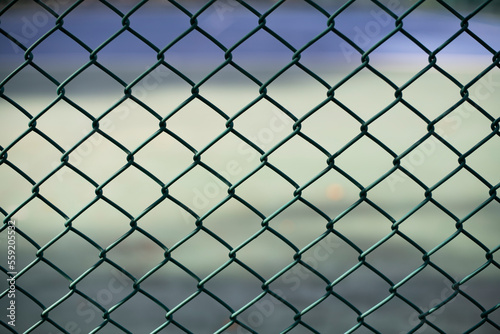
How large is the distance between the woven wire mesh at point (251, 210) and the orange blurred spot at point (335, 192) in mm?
15

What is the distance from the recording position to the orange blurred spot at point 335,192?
4035 mm

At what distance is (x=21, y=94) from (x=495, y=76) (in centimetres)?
551

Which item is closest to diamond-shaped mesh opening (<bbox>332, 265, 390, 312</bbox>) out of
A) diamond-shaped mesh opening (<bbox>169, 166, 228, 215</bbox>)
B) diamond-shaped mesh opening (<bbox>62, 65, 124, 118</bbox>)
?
diamond-shaped mesh opening (<bbox>169, 166, 228, 215</bbox>)

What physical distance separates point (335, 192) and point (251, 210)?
1.82 meters

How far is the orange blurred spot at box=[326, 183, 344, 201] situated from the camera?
4.04m

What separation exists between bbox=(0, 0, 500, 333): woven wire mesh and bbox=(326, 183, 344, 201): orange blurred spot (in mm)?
15

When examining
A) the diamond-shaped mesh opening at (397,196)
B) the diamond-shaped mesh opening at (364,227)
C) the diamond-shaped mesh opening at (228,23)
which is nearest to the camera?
the diamond-shaped mesh opening at (364,227)

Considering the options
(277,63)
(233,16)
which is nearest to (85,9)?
(233,16)

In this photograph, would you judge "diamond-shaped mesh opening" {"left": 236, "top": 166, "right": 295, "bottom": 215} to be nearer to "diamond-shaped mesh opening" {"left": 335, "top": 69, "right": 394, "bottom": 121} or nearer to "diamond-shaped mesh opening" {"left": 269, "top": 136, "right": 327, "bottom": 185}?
"diamond-shaped mesh opening" {"left": 269, "top": 136, "right": 327, "bottom": 185}

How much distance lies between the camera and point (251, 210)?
2.40 m

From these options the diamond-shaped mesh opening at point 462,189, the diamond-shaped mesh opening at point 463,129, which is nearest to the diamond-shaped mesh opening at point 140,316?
the diamond-shaped mesh opening at point 462,189

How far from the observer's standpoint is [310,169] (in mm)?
4605

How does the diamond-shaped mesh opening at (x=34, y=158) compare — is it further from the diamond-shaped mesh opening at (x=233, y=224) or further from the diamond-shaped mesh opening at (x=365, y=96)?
the diamond-shaped mesh opening at (x=365, y=96)

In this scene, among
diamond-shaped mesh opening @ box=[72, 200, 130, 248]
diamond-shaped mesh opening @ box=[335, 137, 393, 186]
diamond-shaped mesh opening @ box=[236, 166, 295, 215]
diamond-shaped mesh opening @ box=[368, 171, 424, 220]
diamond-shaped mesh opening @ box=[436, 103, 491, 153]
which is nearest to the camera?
diamond-shaped mesh opening @ box=[72, 200, 130, 248]
